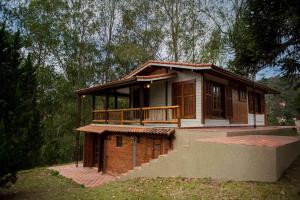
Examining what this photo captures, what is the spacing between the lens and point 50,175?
15852mm

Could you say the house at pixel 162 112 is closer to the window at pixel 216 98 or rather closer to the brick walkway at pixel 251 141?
the window at pixel 216 98

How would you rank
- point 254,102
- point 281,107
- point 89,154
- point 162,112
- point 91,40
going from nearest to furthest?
point 162,112 < point 89,154 < point 254,102 < point 91,40 < point 281,107

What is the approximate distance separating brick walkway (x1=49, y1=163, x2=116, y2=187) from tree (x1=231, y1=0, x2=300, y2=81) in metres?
9.01

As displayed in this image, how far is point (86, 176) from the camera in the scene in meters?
15.5

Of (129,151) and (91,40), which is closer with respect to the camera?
(129,151)

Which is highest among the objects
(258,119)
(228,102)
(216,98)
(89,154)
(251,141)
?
(216,98)

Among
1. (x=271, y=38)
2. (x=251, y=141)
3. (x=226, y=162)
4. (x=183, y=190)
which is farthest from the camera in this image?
(x=271, y=38)

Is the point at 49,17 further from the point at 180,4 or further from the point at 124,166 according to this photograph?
the point at 124,166

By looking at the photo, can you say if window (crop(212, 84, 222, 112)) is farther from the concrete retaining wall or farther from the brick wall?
the concrete retaining wall

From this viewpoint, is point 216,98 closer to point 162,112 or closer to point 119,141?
point 162,112

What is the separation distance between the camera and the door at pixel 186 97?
13.8 metres

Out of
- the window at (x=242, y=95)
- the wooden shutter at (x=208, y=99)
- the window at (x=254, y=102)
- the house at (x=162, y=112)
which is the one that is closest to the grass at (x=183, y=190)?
the house at (x=162, y=112)

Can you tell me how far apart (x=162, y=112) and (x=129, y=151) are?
8.99 feet

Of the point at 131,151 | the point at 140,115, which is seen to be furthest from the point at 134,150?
the point at 140,115
